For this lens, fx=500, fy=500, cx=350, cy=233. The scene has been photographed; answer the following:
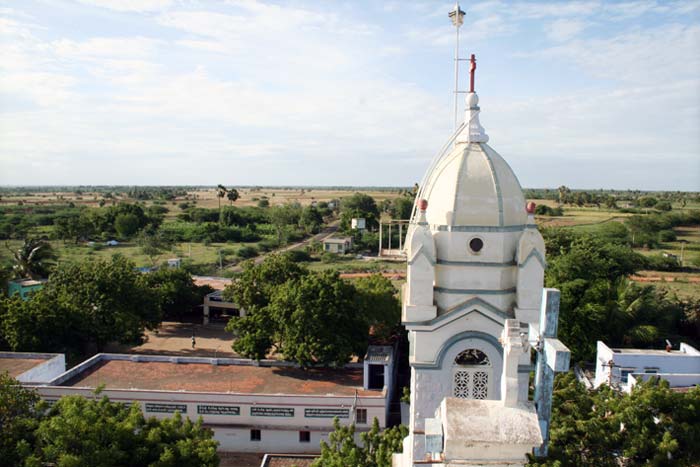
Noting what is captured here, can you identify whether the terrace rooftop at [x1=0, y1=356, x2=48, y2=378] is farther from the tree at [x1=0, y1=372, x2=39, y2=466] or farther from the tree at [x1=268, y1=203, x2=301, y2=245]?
the tree at [x1=268, y1=203, x2=301, y2=245]

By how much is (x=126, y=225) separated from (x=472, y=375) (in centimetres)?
9036

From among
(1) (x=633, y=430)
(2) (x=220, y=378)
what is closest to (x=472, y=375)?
(1) (x=633, y=430)

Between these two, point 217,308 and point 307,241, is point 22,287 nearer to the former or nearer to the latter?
point 217,308

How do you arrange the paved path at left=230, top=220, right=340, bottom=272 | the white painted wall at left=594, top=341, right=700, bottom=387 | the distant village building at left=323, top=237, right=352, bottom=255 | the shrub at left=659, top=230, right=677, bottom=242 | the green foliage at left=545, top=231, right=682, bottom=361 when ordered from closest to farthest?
the white painted wall at left=594, top=341, right=700, bottom=387, the green foliage at left=545, top=231, right=682, bottom=361, the paved path at left=230, top=220, right=340, bottom=272, the distant village building at left=323, top=237, right=352, bottom=255, the shrub at left=659, top=230, right=677, bottom=242

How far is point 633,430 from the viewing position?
12.0m

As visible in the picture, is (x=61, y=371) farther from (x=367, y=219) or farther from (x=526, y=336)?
(x=367, y=219)

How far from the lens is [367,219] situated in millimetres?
91438

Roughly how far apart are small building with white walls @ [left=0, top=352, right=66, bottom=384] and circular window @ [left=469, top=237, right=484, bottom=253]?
20332 millimetres

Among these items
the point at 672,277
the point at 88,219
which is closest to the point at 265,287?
the point at 672,277

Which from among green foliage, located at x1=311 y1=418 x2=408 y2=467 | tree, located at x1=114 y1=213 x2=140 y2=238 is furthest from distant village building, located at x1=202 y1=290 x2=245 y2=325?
tree, located at x1=114 y1=213 x2=140 y2=238

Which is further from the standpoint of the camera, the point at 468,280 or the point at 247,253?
the point at 247,253

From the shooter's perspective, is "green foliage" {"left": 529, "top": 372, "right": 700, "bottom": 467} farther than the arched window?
No

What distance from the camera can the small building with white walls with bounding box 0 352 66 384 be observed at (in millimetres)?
22125

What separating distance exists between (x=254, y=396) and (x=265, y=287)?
10512 millimetres
